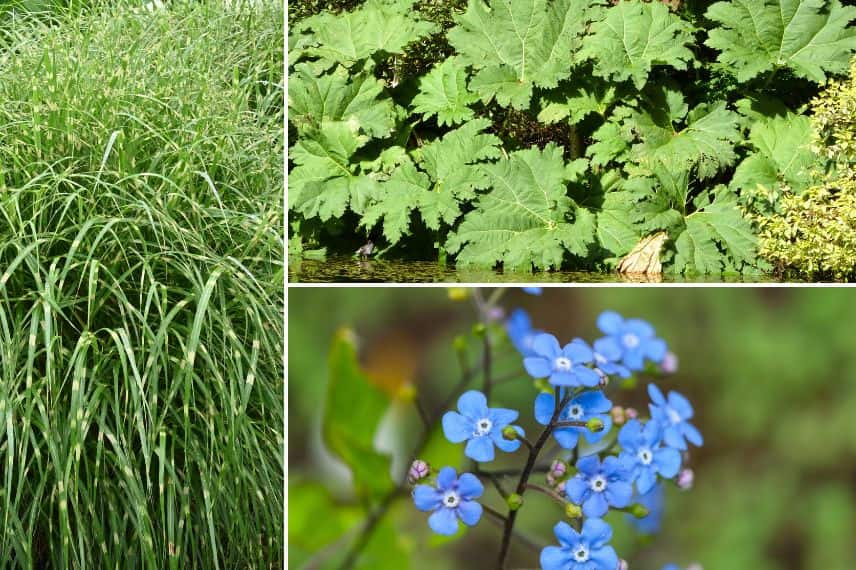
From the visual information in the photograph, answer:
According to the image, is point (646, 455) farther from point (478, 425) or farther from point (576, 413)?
point (478, 425)

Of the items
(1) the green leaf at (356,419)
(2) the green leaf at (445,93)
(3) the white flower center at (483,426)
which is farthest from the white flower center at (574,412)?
(2) the green leaf at (445,93)

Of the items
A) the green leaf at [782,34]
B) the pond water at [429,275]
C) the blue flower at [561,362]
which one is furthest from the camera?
the green leaf at [782,34]

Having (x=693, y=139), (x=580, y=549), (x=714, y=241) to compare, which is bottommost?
(x=580, y=549)

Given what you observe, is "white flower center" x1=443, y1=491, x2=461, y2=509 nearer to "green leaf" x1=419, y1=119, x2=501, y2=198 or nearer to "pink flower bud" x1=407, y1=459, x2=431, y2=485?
"pink flower bud" x1=407, y1=459, x2=431, y2=485

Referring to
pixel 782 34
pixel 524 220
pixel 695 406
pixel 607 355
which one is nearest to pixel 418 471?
pixel 607 355

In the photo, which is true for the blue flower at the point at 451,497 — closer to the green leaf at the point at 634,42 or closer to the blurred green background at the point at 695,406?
the blurred green background at the point at 695,406

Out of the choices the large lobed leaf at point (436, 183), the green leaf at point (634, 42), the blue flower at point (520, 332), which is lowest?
the blue flower at point (520, 332)
